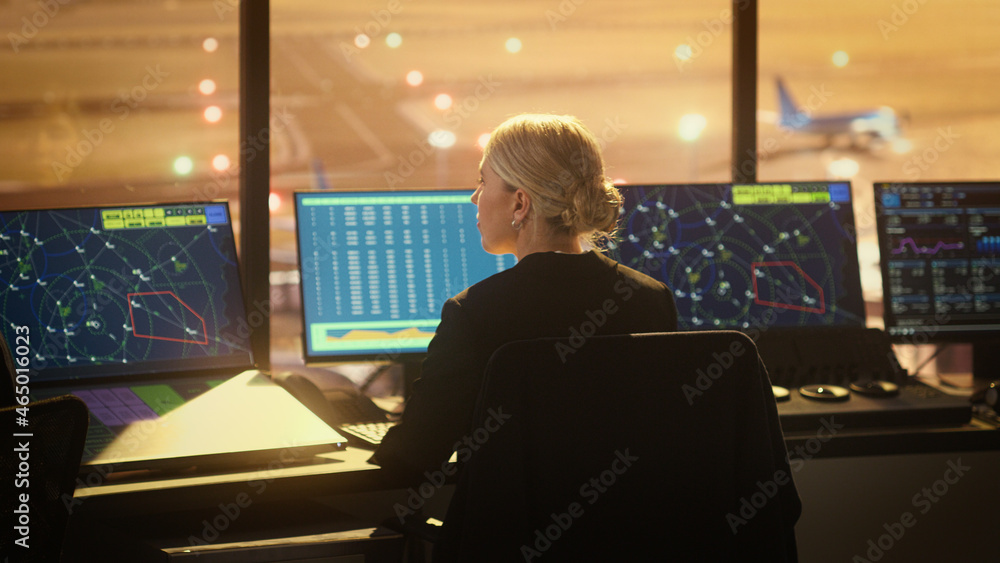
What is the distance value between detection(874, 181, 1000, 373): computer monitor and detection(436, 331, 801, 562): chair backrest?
130cm

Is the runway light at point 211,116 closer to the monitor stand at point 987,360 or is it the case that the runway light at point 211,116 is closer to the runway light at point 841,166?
the monitor stand at point 987,360

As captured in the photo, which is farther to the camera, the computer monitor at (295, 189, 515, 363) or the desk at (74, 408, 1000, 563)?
the computer monitor at (295, 189, 515, 363)

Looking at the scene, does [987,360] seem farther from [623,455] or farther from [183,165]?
[183,165]

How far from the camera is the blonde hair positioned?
1389mm

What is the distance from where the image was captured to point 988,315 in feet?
7.28

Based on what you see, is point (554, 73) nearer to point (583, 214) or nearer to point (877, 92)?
point (583, 214)

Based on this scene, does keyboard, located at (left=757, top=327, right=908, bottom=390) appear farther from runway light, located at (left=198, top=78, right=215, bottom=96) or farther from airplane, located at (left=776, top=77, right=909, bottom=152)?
airplane, located at (left=776, top=77, right=909, bottom=152)

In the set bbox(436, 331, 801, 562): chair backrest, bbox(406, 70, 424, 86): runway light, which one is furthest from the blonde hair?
bbox(406, 70, 424, 86): runway light

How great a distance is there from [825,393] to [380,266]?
1.13m

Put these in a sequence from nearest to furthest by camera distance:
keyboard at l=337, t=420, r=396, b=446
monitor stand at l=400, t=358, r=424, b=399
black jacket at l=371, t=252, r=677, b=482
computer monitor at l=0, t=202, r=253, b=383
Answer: black jacket at l=371, t=252, r=677, b=482 < keyboard at l=337, t=420, r=396, b=446 < computer monitor at l=0, t=202, r=253, b=383 < monitor stand at l=400, t=358, r=424, b=399

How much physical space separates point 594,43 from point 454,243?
4487 mm

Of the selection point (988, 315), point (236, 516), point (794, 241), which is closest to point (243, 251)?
point (236, 516)

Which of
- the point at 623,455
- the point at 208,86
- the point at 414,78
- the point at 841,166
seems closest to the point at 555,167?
the point at 623,455

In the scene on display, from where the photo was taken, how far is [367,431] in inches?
63.4
